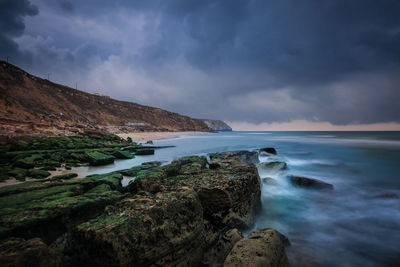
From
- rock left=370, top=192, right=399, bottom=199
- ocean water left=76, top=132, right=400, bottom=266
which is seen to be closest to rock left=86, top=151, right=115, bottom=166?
ocean water left=76, top=132, right=400, bottom=266

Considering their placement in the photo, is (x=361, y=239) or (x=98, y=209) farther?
(x=361, y=239)

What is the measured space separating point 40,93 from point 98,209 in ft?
129

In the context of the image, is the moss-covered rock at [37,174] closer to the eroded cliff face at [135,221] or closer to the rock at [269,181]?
the eroded cliff face at [135,221]

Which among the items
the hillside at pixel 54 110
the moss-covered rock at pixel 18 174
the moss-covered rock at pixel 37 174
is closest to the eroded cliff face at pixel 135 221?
the moss-covered rock at pixel 18 174

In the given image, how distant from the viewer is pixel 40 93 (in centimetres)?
3030

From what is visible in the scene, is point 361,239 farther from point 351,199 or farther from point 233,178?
point 233,178

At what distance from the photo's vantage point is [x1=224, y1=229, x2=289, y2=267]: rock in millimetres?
1866

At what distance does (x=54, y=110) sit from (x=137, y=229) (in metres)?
35.7

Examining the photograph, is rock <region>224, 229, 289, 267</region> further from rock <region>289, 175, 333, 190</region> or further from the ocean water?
rock <region>289, 175, 333, 190</region>

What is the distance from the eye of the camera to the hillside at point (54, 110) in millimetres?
15516

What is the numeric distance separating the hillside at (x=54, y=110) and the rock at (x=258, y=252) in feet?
47.6

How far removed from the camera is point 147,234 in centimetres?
182

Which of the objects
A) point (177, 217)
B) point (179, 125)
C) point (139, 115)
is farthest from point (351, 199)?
point (179, 125)

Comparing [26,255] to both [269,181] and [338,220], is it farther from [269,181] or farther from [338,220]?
[269,181]
